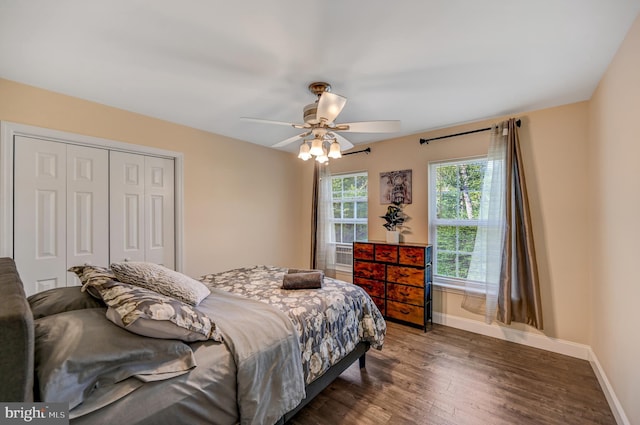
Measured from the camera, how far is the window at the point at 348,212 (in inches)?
163

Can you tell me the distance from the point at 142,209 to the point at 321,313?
93.7 inches

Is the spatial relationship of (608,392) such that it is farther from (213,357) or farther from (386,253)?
(213,357)

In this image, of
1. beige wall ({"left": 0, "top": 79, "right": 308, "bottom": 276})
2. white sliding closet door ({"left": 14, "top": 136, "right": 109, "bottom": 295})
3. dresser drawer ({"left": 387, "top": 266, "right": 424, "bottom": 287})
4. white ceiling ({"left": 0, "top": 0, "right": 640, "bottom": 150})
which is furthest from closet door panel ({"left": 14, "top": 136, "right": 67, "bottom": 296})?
dresser drawer ({"left": 387, "top": 266, "right": 424, "bottom": 287})

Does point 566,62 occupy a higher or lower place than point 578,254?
higher

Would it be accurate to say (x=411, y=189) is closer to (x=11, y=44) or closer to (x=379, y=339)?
(x=379, y=339)

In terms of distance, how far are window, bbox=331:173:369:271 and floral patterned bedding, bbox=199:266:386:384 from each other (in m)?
1.83

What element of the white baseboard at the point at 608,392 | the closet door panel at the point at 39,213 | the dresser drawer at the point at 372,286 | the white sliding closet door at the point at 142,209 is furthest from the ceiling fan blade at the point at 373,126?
the closet door panel at the point at 39,213

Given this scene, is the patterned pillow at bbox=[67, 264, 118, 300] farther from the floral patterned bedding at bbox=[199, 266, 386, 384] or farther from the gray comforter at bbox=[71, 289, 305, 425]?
the floral patterned bedding at bbox=[199, 266, 386, 384]

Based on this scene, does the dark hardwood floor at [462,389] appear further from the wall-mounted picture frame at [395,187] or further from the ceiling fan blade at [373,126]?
the ceiling fan blade at [373,126]

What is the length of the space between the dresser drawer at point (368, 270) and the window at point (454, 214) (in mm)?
719

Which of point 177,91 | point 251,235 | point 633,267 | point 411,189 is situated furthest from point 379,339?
point 177,91

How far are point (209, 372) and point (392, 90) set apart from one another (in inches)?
94.1

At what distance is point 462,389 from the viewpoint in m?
2.10

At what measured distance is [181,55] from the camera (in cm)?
183
